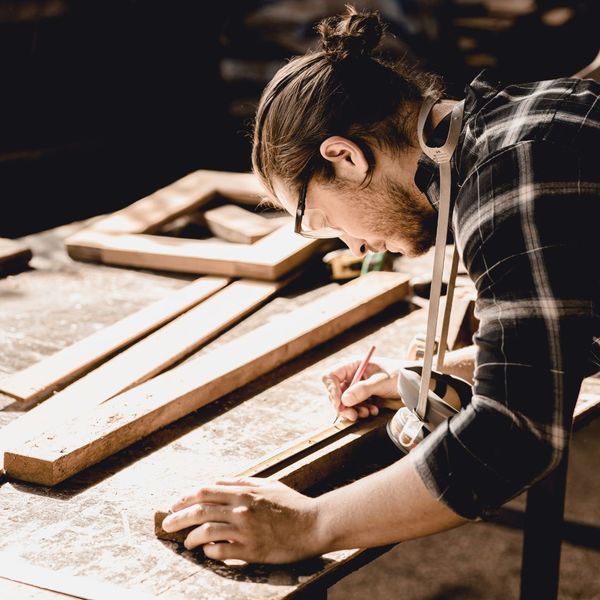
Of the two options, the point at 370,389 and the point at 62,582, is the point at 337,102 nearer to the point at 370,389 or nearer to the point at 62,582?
the point at 370,389

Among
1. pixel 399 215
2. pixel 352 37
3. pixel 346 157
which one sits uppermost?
pixel 352 37

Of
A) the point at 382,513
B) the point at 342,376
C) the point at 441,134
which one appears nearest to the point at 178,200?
the point at 342,376

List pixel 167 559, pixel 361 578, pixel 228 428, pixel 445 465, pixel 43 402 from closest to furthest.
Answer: pixel 445 465
pixel 167 559
pixel 228 428
pixel 43 402
pixel 361 578

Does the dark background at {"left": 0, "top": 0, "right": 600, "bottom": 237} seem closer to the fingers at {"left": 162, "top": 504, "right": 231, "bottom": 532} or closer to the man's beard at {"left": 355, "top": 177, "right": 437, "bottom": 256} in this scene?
the man's beard at {"left": 355, "top": 177, "right": 437, "bottom": 256}

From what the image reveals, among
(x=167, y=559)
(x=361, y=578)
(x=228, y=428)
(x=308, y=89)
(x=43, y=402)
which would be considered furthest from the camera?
(x=361, y=578)

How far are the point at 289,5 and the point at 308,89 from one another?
4450mm

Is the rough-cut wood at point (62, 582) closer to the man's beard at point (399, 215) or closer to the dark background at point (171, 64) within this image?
the man's beard at point (399, 215)

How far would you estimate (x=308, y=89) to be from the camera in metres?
2.04

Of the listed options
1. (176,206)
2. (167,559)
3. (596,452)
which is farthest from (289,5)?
(167,559)

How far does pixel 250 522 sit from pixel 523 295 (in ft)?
2.27

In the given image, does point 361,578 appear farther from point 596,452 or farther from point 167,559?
point 167,559

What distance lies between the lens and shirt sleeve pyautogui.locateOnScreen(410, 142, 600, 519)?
1.62 m

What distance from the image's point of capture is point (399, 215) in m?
2.09

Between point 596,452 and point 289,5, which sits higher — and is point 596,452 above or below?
below
